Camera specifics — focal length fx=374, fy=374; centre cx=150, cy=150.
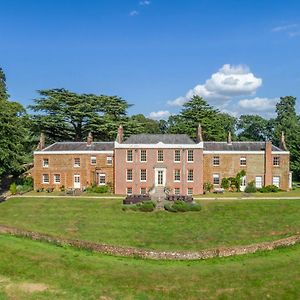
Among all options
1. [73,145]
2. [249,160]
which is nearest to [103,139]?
[73,145]

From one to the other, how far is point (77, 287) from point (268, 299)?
34.7 ft

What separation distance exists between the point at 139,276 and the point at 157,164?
29.9 m

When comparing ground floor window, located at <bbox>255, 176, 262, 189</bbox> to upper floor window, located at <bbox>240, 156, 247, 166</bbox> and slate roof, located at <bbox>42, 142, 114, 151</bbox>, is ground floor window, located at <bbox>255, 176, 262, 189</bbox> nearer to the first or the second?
upper floor window, located at <bbox>240, 156, 247, 166</bbox>

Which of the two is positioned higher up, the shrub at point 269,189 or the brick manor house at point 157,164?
the brick manor house at point 157,164

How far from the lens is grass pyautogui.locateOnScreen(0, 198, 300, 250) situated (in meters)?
32.4

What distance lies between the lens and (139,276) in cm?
2278

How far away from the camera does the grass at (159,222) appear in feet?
106

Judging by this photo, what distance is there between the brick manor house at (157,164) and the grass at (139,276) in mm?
25004

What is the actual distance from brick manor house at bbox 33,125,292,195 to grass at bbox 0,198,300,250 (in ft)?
25.3

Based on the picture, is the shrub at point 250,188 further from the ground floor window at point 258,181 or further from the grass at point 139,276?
A: the grass at point 139,276

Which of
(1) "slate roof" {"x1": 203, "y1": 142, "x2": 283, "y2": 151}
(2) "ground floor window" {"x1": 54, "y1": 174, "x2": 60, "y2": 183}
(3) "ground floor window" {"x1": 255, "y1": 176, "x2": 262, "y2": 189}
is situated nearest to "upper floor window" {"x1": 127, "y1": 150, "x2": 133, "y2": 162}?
(1) "slate roof" {"x1": 203, "y1": 142, "x2": 283, "y2": 151}

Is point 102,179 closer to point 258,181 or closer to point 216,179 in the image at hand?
point 216,179

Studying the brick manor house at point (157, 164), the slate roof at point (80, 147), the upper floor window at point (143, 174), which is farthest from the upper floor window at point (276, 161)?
the slate roof at point (80, 147)

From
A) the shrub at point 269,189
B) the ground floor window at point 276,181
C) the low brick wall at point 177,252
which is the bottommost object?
the low brick wall at point 177,252
